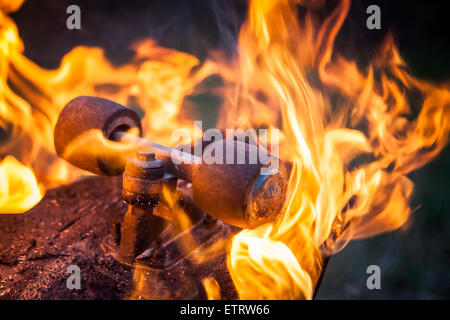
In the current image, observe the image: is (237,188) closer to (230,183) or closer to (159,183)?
(230,183)

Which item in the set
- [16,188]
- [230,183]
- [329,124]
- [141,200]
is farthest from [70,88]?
[230,183]

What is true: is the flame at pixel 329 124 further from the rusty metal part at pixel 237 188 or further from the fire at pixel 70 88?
the fire at pixel 70 88

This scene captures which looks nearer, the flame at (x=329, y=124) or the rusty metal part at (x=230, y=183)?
the rusty metal part at (x=230, y=183)

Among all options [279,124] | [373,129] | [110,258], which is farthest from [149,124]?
[373,129]

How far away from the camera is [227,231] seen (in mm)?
2529

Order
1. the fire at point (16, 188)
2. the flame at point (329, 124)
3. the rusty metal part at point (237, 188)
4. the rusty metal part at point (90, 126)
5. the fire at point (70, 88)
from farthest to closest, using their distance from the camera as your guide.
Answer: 1. the fire at point (70, 88)
2. the fire at point (16, 188)
3. the flame at point (329, 124)
4. the rusty metal part at point (90, 126)
5. the rusty metal part at point (237, 188)

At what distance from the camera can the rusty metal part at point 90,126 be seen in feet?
7.59

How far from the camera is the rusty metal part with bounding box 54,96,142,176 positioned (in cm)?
231

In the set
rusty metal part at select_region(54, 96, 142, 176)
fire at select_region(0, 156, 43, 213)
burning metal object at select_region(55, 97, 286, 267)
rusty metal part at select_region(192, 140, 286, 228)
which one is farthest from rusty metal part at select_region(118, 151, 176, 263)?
fire at select_region(0, 156, 43, 213)

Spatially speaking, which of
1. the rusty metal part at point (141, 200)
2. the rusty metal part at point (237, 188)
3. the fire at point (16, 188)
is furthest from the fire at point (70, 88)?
the rusty metal part at point (237, 188)

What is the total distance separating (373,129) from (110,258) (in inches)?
102

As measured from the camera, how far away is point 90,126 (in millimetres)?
2311

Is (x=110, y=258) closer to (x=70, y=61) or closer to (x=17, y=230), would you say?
(x=17, y=230)

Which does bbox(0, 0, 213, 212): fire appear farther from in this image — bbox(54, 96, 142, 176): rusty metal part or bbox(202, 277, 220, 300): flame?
bbox(202, 277, 220, 300): flame
